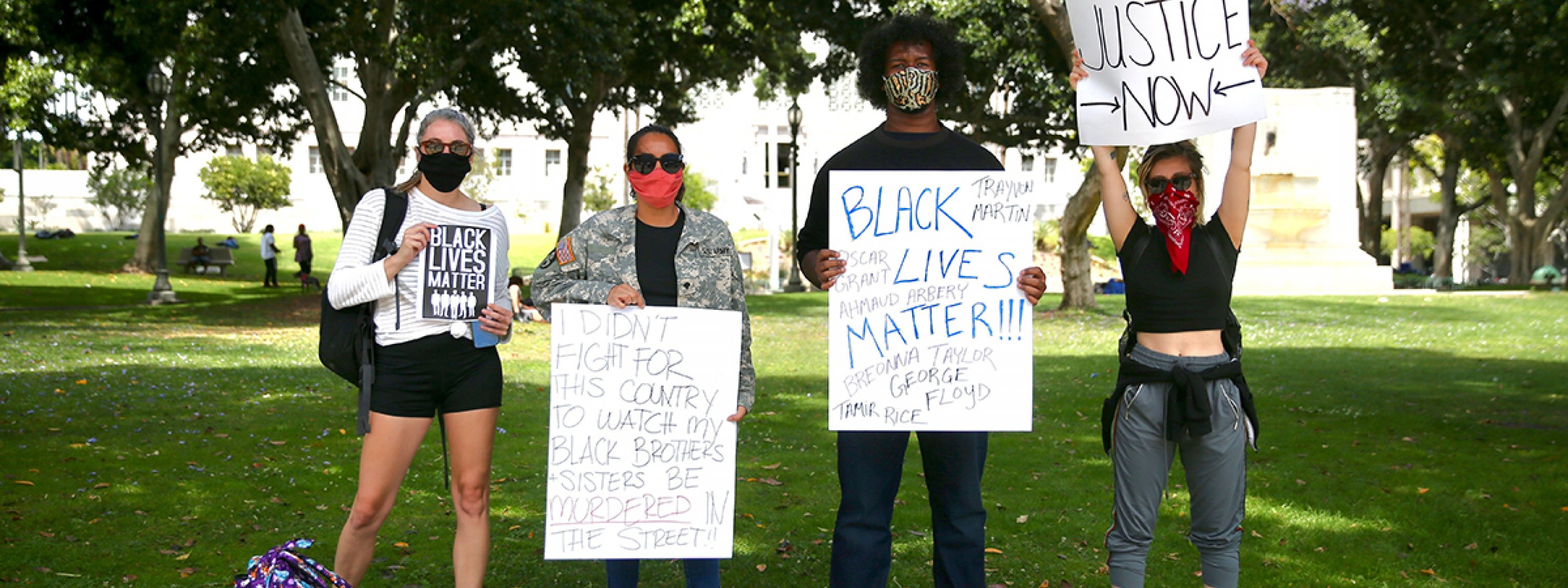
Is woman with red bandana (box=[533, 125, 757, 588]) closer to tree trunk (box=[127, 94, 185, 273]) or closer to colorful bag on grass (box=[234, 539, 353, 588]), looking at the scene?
colorful bag on grass (box=[234, 539, 353, 588])

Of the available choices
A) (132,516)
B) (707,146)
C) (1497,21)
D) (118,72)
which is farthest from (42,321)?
(707,146)

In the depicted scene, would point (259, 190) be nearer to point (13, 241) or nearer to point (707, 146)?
point (13, 241)

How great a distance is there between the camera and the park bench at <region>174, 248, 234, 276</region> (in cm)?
4109

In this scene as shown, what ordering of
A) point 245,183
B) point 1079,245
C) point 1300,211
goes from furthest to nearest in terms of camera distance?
point 245,183, point 1300,211, point 1079,245

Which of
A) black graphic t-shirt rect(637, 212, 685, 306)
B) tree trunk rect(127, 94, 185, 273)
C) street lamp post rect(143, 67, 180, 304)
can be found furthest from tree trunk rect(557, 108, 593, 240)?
black graphic t-shirt rect(637, 212, 685, 306)

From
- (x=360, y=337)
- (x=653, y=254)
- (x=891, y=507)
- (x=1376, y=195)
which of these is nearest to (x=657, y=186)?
(x=653, y=254)

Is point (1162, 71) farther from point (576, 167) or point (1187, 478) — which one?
point (576, 167)

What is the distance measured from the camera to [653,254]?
174 inches

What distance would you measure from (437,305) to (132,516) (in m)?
3.50

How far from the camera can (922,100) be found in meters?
4.34

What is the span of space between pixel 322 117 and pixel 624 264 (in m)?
17.6

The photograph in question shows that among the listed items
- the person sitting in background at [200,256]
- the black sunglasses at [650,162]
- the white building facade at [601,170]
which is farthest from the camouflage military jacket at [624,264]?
the white building facade at [601,170]

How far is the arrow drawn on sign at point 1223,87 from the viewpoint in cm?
425

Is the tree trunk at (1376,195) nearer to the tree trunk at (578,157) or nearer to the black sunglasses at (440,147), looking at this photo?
the tree trunk at (578,157)
